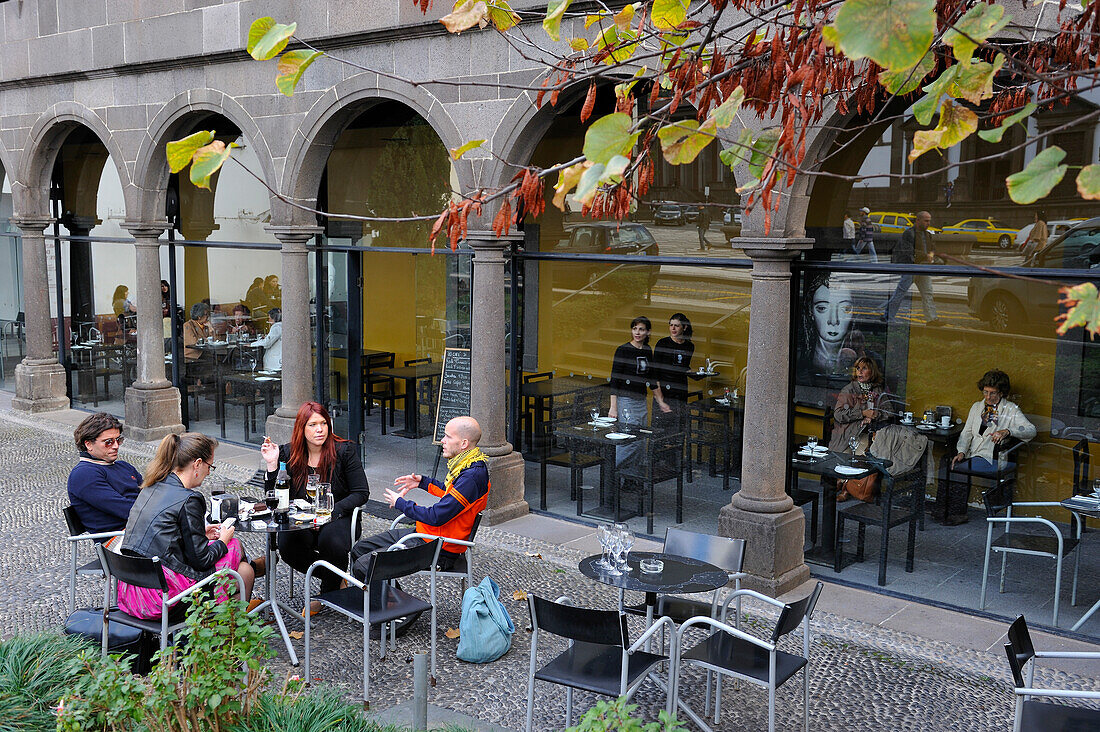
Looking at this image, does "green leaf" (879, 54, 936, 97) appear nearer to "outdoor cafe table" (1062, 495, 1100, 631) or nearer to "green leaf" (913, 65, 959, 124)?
"green leaf" (913, 65, 959, 124)

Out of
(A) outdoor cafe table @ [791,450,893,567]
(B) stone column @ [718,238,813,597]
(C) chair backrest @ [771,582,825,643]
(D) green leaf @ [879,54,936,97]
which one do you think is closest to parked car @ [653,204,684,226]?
(B) stone column @ [718,238,813,597]

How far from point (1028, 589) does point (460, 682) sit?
4467 mm

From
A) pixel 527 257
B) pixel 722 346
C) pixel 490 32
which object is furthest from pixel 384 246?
pixel 722 346

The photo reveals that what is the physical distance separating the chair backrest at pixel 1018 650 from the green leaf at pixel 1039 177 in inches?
95.5

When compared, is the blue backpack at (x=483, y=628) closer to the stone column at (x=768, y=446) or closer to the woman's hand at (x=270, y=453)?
the woman's hand at (x=270, y=453)

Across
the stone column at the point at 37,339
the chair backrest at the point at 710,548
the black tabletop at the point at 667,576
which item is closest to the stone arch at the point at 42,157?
the stone column at the point at 37,339

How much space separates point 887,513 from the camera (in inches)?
315

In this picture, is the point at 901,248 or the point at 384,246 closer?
the point at 901,248

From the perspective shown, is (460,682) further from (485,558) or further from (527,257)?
(527,257)

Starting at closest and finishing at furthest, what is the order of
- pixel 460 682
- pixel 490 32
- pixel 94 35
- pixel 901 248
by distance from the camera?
pixel 460 682, pixel 901 248, pixel 490 32, pixel 94 35

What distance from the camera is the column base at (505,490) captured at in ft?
30.8

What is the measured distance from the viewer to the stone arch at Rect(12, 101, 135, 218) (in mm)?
13539

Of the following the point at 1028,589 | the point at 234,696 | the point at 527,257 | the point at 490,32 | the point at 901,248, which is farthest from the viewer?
the point at 527,257

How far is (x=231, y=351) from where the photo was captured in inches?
518
